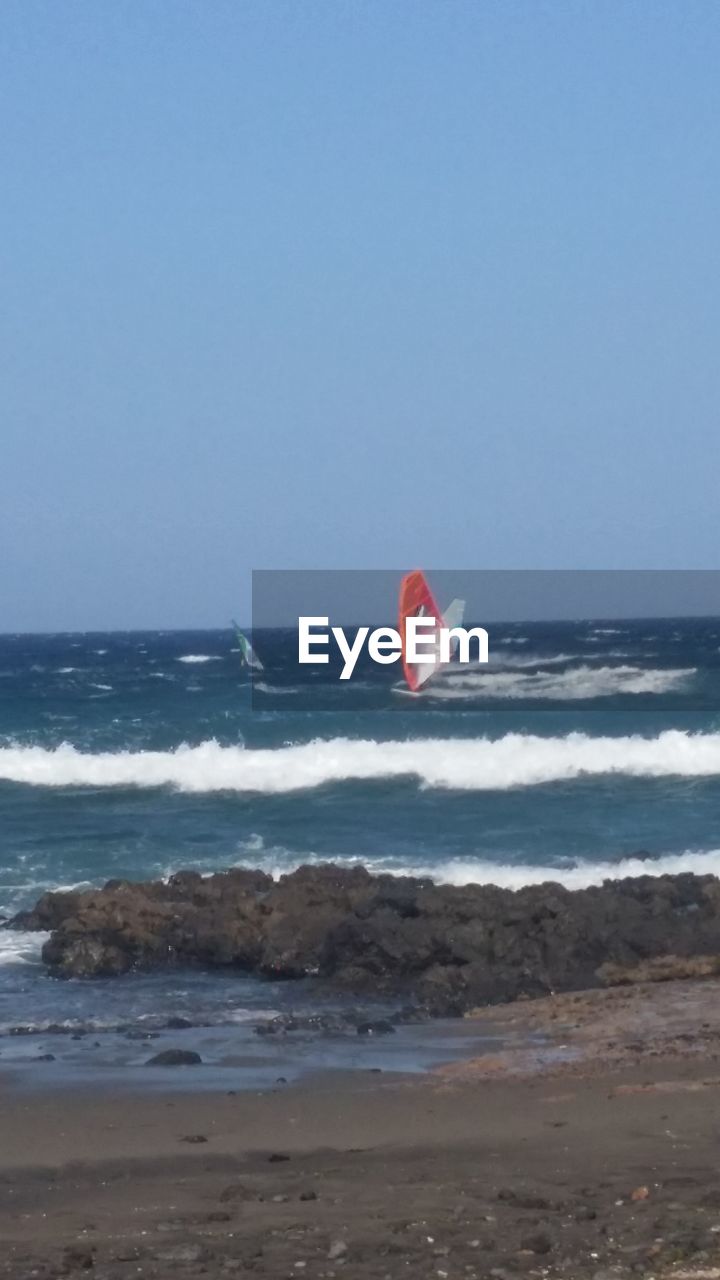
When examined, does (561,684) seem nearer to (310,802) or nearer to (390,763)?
(390,763)

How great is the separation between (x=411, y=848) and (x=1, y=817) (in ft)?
22.2

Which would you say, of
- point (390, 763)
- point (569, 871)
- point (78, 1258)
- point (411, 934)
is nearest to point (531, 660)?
point (390, 763)

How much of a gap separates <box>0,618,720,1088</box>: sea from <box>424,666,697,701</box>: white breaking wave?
11cm

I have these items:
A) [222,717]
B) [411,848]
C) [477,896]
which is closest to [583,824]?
[411,848]

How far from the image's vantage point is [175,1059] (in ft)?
34.0

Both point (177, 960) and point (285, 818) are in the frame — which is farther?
point (285, 818)

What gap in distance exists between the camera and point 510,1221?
20.8 ft

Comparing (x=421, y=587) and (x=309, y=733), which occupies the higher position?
(x=421, y=587)

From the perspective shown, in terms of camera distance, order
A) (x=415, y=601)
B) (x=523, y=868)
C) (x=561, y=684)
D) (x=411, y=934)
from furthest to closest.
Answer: (x=561, y=684) → (x=415, y=601) → (x=523, y=868) → (x=411, y=934)

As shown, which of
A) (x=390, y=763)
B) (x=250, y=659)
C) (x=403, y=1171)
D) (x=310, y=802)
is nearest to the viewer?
(x=403, y=1171)

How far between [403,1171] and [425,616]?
28.0 metres

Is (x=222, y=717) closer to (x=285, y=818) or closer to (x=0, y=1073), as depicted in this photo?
(x=285, y=818)

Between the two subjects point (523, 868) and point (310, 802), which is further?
point (310, 802)

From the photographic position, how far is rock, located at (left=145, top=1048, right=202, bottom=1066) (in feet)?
33.8
